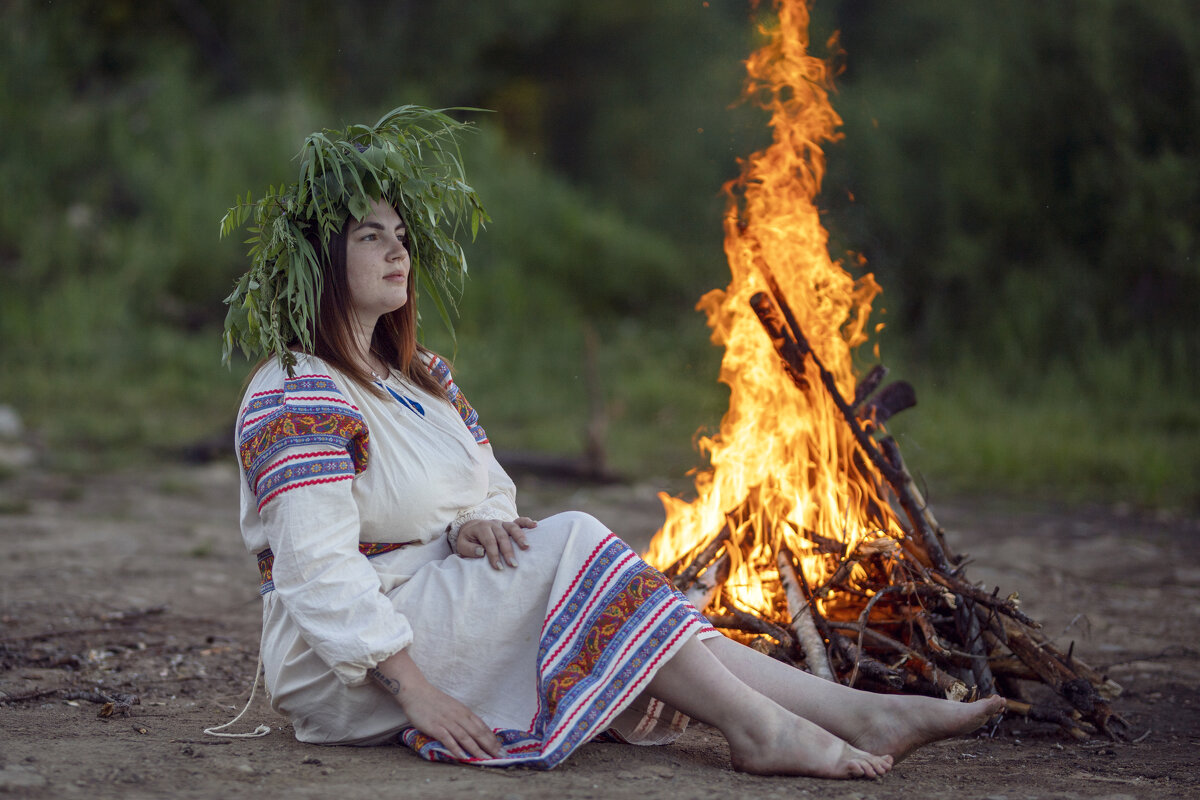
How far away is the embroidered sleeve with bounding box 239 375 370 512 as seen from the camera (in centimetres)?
291

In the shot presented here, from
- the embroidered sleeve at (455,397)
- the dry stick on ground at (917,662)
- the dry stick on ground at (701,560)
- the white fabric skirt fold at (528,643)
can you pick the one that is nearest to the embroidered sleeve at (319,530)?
the white fabric skirt fold at (528,643)

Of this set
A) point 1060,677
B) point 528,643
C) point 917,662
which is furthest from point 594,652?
point 1060,677

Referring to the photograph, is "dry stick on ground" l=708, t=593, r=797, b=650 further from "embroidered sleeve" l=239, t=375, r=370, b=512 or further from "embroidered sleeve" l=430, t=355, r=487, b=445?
"embroidered sleeve" l=239, t=375, r=370, b=512

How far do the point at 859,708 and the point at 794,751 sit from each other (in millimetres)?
259

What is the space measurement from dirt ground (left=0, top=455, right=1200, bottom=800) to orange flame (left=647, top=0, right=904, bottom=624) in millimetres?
752

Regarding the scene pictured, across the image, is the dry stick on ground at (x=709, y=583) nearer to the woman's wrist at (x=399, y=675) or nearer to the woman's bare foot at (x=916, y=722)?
the woman's bare foot at (x=916, y=722)

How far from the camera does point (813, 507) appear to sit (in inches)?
167

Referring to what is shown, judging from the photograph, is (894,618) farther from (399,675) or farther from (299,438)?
(299,438)

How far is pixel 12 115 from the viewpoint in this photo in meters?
15.2

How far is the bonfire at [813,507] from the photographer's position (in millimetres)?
3898

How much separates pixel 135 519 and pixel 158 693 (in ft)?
13.0

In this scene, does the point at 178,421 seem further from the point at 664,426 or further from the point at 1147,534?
the point at 1147,534

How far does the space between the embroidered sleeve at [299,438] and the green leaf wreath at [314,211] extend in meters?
0.11

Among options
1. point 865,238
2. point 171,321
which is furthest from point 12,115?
point 865,238
